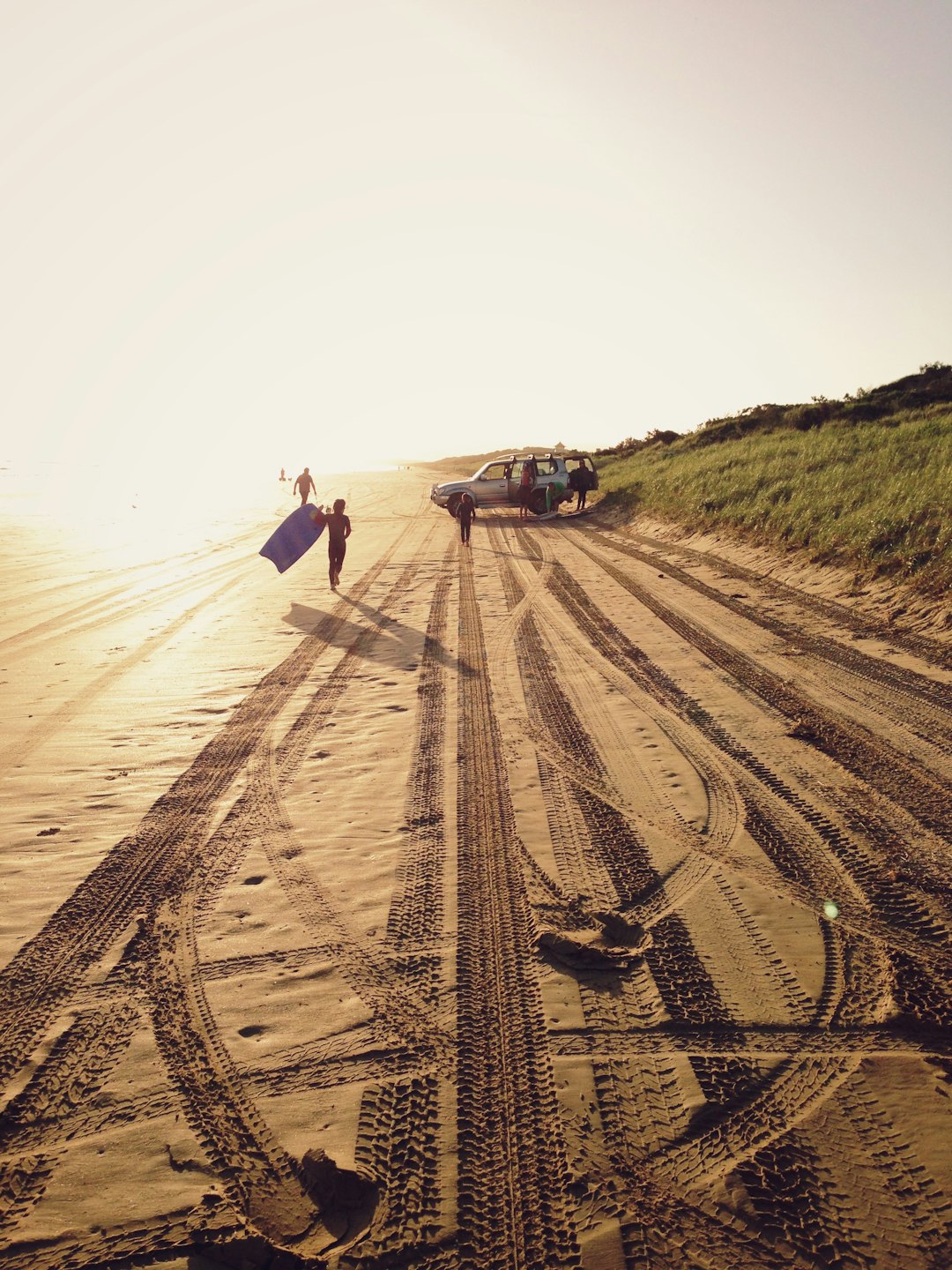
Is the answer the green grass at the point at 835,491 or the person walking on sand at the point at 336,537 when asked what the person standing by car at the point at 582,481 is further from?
the person walking on sand at the point at 336,537

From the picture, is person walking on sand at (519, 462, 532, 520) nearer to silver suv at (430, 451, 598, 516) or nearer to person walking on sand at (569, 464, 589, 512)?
silver suv at (430, 451, 598, 516)

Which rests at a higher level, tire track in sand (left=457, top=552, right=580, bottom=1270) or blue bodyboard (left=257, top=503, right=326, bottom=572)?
blue bodyboard (left=257, top=503, right=326, bottom=572)

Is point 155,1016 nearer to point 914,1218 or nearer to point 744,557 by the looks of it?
point 914,1218

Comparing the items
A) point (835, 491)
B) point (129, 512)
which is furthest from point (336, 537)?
point (129, 512)

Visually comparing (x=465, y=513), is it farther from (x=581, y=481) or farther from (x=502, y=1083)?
(x=502, y=1083)

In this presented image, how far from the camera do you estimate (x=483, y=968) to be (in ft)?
12.6

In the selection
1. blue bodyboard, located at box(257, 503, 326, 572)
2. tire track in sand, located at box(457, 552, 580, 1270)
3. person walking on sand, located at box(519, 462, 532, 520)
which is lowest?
tire track in sand, located at box(457, 552, 580, 1270)

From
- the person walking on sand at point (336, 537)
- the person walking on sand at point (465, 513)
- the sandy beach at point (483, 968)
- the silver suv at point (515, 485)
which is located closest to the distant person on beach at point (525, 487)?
the silver suv at point (515, 485)

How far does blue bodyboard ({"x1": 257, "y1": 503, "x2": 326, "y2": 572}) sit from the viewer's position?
50.3ft

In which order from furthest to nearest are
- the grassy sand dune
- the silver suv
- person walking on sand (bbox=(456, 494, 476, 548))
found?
1. the silver suv
2. person walking on sand (bbox=(456, 494, 476, 548))
3. the grassy sand dune

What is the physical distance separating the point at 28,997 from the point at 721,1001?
3199 mm

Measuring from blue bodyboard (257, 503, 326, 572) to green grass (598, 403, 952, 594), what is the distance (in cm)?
880

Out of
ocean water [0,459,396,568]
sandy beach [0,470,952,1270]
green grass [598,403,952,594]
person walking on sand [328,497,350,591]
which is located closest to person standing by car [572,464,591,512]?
green grass [598,403,952,594]

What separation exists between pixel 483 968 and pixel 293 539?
12.6m
